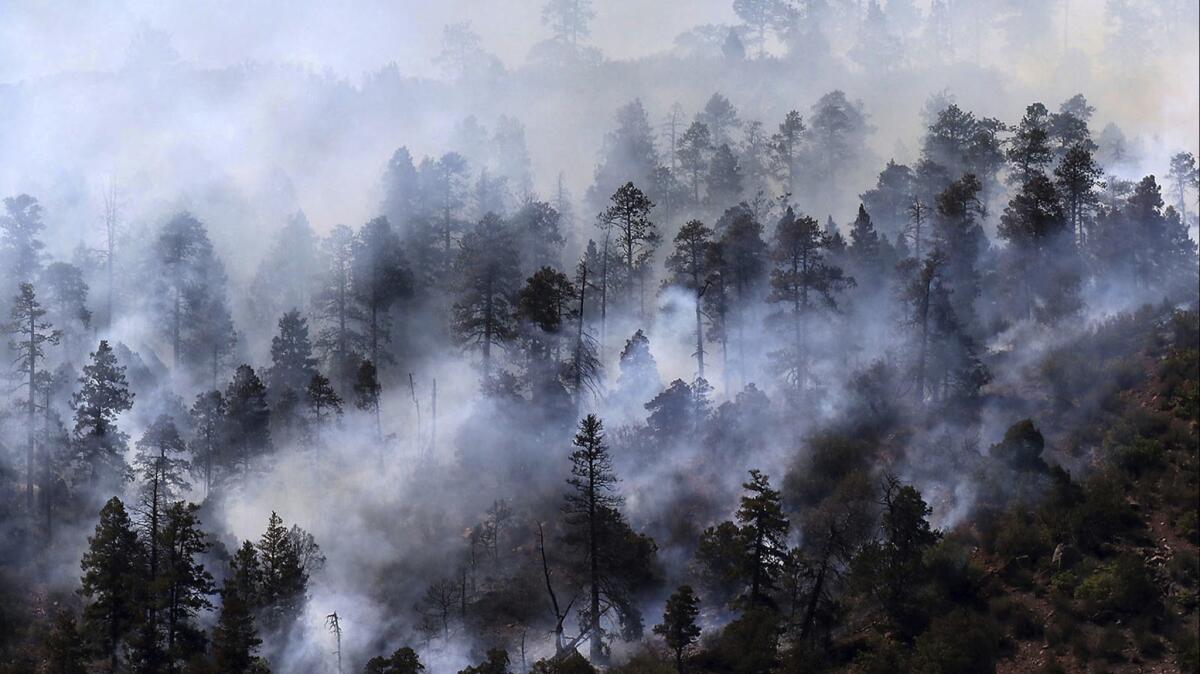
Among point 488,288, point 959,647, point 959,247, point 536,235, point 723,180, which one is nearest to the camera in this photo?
point 959,647

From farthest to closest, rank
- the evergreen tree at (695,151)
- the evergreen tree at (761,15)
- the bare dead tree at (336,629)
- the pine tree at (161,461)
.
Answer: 1. the evergreen tree at (761,15)
2. the evergreen tree at (695,151)
3. the pine tree at (161,461)
4. the bare dead tree at (336,629)

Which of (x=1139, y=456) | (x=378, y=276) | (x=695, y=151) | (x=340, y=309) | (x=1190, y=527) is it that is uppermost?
(x=695, y=151)

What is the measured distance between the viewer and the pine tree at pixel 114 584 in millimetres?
44094

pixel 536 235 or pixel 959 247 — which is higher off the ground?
pixel 536 235

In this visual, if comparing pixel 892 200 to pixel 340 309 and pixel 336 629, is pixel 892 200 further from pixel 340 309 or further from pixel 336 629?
pixel 336 629

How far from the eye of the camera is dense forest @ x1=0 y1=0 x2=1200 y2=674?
40.5 m

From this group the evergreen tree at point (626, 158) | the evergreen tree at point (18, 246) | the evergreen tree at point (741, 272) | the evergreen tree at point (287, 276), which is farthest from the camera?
the evergreen tree at point (626, 158)

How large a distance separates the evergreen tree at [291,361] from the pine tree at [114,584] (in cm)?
1852

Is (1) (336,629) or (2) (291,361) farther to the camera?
(2) (291,361)

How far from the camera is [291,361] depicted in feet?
209

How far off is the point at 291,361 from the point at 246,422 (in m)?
6.51

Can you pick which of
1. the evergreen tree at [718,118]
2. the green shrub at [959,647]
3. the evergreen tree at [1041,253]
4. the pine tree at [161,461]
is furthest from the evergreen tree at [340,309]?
the evergreen tree at [718,118]

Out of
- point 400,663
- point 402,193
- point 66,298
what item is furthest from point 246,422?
point 402,193

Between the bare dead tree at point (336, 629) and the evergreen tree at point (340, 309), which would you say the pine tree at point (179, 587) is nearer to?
the bare dead tree at point (336, 629)
